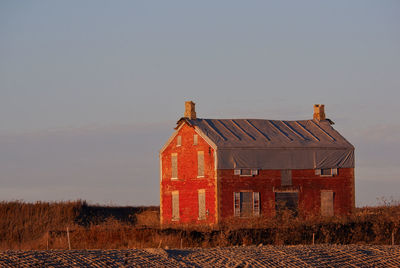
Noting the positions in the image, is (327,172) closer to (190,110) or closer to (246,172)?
(246,172)

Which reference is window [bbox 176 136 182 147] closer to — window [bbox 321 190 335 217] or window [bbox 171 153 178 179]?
window [bbox 171 153 178 179]

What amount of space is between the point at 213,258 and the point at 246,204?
21.3 metres

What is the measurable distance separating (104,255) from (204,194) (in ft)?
75.1

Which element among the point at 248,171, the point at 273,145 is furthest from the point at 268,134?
the point at 248,171

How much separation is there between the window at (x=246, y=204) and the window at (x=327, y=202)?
4.19 meters

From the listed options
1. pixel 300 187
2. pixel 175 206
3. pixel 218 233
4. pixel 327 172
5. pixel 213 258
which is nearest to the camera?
pixel 213 258

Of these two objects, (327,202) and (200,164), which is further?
(327,202)

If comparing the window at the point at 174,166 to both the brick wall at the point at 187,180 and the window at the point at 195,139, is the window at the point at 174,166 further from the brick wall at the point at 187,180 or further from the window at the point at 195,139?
the window at the point at 195,139

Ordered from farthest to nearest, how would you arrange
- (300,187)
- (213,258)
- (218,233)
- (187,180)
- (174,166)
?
(174,166)
(187,180)
(300,187)
(218,233)
(213,258)

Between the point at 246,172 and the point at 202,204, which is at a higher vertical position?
the point at 246,172

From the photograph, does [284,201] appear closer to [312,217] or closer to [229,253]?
[312,217]

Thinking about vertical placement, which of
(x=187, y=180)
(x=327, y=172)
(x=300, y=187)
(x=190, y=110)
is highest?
(x=190, y=110)

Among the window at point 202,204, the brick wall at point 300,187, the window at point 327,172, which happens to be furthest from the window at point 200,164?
the window at point 327,172

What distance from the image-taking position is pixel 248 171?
42594mm
